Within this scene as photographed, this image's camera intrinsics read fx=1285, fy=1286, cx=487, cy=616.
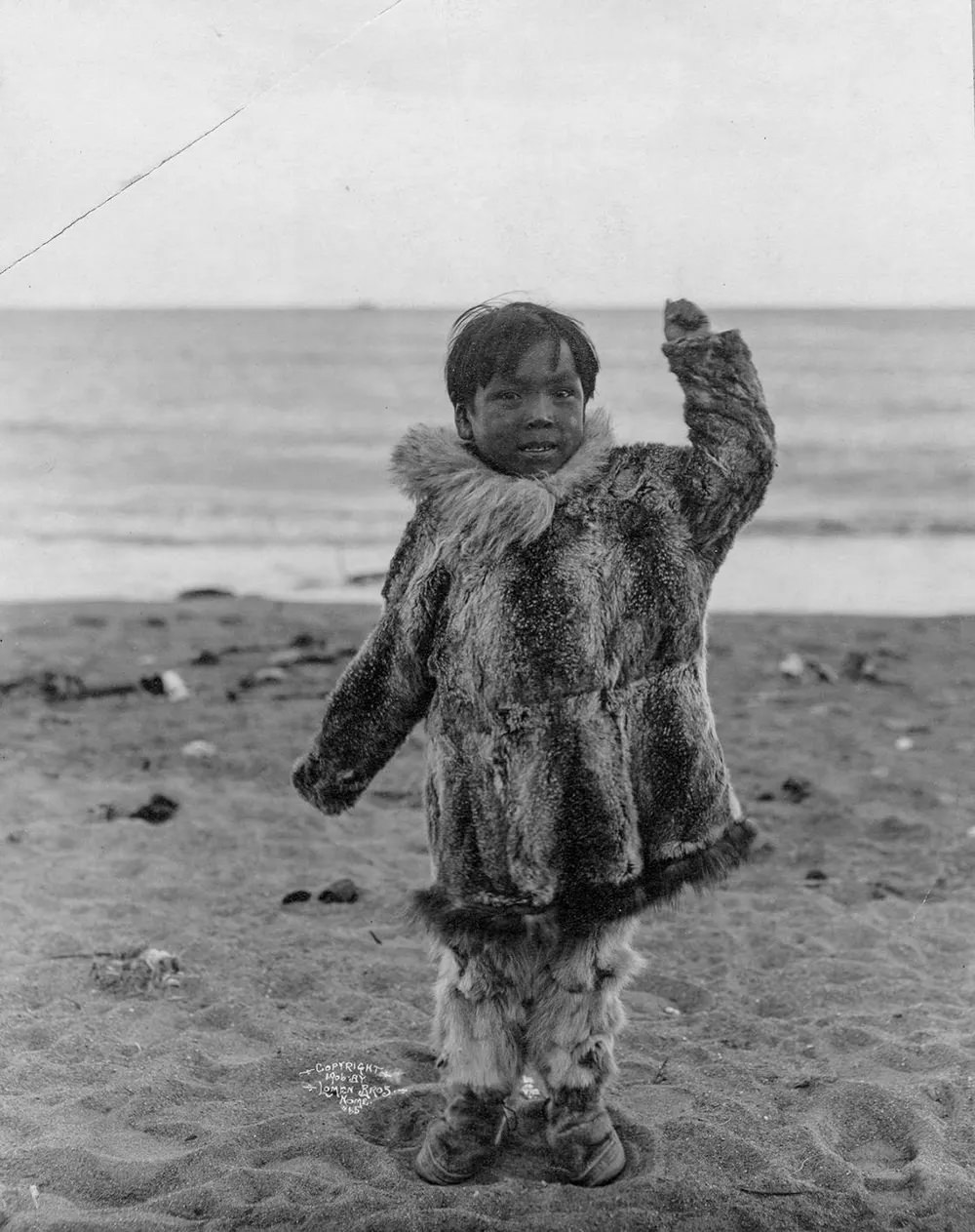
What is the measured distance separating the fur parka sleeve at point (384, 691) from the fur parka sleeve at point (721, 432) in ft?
1.87

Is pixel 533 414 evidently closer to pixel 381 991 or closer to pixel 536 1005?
pixel 536 1005

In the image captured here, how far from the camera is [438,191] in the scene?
345 cm

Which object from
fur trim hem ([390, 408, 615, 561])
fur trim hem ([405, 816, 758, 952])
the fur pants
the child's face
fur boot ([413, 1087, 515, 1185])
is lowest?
fur boot ([413, 1087, 515, 1185])

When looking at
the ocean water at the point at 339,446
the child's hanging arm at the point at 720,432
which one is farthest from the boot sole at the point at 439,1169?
the ocean water at the point at 339,446

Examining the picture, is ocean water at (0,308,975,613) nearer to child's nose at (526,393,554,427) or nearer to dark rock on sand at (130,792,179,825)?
dark rock on sand at (130,792,179,825)

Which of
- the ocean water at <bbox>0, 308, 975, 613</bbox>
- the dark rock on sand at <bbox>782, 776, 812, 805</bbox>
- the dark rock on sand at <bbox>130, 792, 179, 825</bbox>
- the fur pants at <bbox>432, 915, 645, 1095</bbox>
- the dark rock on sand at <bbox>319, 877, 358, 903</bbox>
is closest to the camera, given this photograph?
the fur pants at <bbox>432, 915, 645, 1095</bbox>

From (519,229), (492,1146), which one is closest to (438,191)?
(519,229)

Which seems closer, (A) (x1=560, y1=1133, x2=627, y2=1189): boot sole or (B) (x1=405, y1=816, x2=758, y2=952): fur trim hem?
(B) (x1=405, y1=816, x2=758, y2=952): fur trim hem

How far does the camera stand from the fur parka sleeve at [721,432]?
2.66m

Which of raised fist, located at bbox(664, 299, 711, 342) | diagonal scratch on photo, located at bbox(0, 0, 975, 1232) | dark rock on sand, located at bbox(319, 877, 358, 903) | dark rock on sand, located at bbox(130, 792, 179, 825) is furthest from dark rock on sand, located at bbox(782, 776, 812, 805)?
raised fist, located at bbox(664, 299, 711, 342)

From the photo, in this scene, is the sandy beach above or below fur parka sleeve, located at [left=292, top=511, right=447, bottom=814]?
below

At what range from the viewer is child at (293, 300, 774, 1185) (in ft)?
8.73

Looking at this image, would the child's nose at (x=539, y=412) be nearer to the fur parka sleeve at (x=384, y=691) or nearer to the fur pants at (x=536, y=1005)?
the fur parka sleeve at (x=384, y=691)

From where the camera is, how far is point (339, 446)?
1411cm
